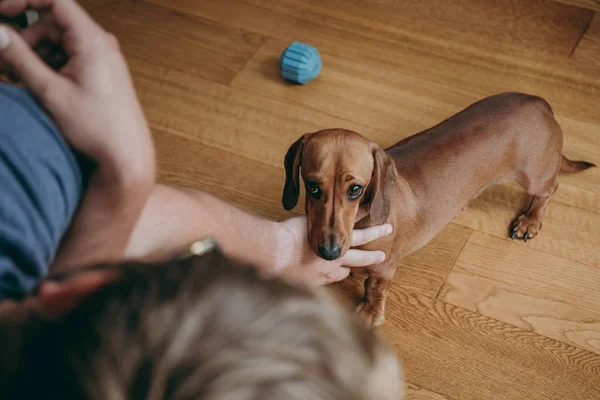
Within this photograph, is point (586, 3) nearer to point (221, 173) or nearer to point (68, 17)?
point (221, 173)

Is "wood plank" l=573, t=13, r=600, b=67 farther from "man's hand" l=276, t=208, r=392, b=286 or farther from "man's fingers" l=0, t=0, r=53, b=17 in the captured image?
"man's fingers" l=0, t=0, r=53, b=17

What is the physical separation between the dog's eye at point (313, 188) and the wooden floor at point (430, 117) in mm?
337

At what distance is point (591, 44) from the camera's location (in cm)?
231

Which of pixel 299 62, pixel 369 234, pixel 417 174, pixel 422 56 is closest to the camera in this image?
pixel 369 234

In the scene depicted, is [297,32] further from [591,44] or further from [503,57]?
[591,44]

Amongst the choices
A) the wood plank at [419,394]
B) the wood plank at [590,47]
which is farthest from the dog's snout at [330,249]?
the wood plank at [590,47]

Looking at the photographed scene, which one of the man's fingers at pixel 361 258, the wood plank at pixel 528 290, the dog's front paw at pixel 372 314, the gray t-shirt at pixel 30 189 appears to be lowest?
the dog's front paw at pixel 372 314

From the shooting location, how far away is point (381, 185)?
1513 millimetres

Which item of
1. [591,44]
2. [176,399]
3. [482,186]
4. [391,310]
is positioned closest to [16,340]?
[176,399]

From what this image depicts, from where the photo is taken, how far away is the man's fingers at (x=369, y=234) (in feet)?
4.97

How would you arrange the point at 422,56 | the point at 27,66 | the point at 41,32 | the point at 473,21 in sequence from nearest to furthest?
the point at 27,66, the point at 41,32, the point at 422,56, the point at 473,21

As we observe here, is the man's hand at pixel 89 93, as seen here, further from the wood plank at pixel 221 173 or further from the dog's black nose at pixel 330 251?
the wood plank at pixel 221 173

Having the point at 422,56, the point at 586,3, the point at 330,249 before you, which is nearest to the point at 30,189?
the point at 330,249

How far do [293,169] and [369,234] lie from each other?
9.1 inches
